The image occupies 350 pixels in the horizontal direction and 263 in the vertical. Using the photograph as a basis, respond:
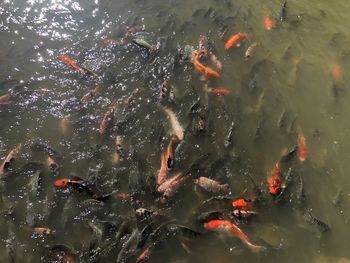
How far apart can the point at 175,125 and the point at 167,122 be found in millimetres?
174

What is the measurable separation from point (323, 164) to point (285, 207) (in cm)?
130

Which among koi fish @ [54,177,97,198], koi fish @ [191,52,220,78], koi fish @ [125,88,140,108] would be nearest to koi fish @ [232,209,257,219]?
koi fish @ [54,177,97,198]

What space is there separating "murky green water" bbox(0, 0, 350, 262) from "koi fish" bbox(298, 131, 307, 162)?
11 cm

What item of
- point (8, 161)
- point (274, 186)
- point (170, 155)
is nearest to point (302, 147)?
point (274, 186)

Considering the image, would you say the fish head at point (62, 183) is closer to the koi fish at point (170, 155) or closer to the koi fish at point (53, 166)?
the koi fish at point (53, 166)

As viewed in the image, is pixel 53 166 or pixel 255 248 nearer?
pixel 255 248

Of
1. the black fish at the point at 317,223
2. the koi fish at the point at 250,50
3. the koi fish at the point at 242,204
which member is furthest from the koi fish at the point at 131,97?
the black fish at the point at 317,223

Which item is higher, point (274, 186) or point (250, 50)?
point (250, 50)

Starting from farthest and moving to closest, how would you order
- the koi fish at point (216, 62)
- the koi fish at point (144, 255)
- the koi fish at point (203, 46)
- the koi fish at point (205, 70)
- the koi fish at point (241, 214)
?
the koi fish at point (203, 46) < the koi fish at point (216, 62) < the koi fish at point (205, 70) < the koi fish at point (241, 214) < the koi fish at point (144, 255)

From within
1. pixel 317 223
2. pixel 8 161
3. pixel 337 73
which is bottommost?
pixel 317 223

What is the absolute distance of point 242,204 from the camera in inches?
273

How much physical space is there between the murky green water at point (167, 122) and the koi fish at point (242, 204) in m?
0.17

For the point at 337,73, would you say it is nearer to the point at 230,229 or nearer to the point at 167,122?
the point at 167,122

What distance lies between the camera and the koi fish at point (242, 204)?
6.91 m
